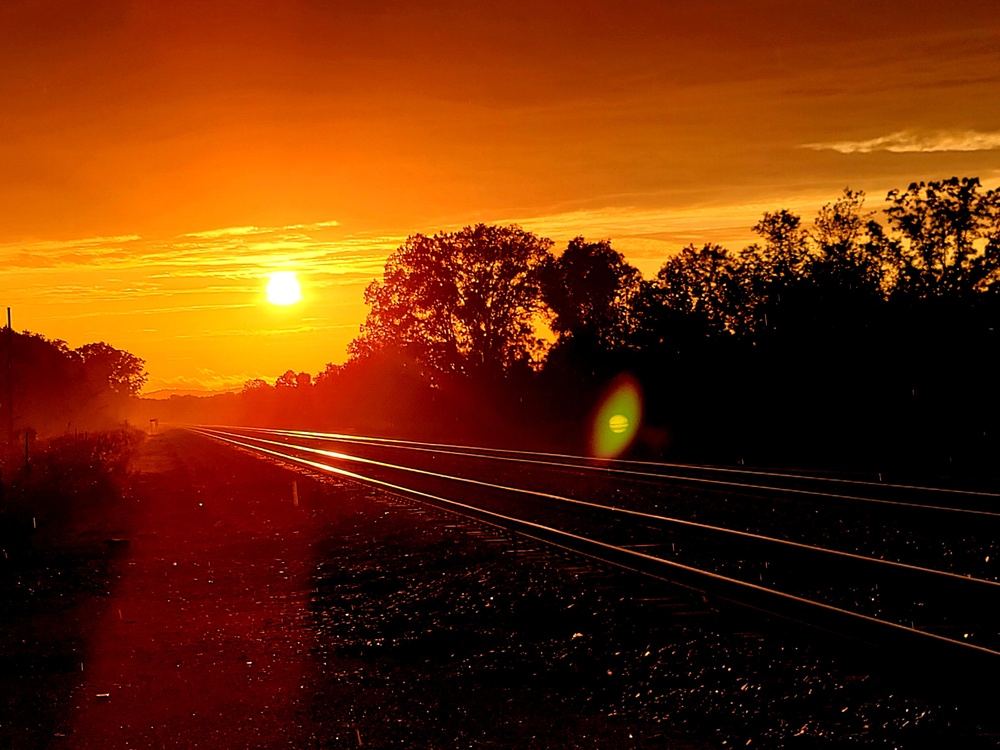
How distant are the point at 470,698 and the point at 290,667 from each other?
1730mm

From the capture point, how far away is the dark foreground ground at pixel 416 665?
5.71 m

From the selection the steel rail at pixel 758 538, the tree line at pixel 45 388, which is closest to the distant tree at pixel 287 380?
the tree line at pixel 45 388

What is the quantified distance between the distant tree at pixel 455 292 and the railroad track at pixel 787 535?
3255 centimetres

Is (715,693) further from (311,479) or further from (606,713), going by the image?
(311,479)

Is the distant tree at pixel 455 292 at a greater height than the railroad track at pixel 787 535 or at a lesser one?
greater

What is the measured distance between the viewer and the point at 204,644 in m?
8.47

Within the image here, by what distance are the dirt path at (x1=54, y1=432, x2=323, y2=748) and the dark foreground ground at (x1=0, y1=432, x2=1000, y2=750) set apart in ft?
0.09

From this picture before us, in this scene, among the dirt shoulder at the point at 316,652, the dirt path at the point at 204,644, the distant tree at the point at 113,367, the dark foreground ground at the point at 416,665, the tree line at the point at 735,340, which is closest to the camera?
the dark foreground ground at the point at 416,665

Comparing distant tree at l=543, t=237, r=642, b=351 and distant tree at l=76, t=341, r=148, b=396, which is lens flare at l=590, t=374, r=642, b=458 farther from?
distant tree at l=76, t=341, r=148, b=396

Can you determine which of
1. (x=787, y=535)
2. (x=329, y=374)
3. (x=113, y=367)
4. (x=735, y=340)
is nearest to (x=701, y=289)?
(x=735, y=340)

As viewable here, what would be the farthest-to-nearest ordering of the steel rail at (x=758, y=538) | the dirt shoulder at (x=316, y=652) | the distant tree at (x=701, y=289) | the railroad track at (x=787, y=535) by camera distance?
the distant tree at (x=701, y=289)
the steel rail at (x=758, y=538)
the railroad track at (x=787, y=535)
the dirt shoulder at (x=316, y=652)

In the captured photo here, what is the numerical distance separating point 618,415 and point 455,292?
2039 centimetres

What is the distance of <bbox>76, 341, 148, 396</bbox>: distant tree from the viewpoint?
528ft

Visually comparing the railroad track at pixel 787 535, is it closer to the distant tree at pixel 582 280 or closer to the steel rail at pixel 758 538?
the steel rail at pixel 758 538
